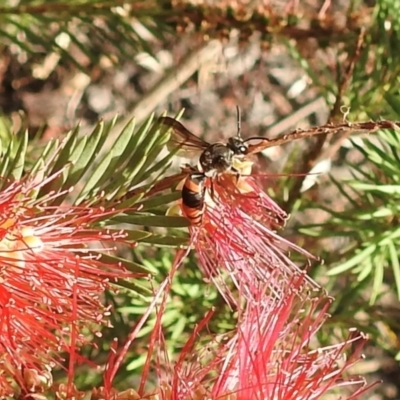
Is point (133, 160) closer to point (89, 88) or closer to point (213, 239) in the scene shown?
point (213, 239)

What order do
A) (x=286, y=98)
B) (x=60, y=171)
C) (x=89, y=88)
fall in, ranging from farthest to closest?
(x=286, y=98) < (x=89, y=88) < (x=60, y=171)

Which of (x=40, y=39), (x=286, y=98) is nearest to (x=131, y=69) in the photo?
(x=286, y=98)

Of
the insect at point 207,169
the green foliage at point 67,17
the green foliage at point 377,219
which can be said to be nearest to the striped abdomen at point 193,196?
the insect at point 207,169

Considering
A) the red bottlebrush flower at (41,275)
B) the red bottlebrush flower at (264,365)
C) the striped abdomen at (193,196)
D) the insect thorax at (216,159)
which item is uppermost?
the insect thorax at (216,159)

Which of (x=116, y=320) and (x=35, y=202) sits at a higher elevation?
(x=35, y=202)

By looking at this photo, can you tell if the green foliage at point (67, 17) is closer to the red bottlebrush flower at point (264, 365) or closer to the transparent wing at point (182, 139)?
the transparent wing at point (182, 139)

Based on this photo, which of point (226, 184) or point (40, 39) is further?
point (40, 39)
